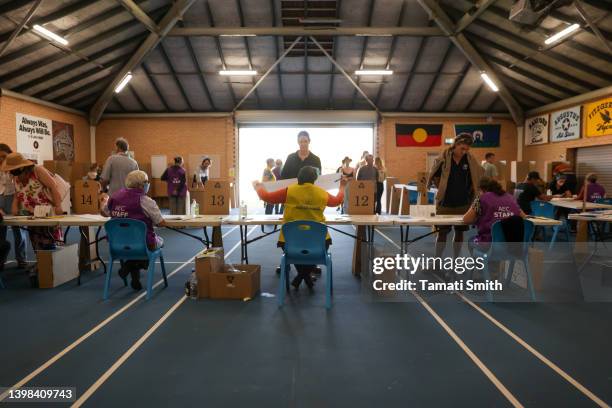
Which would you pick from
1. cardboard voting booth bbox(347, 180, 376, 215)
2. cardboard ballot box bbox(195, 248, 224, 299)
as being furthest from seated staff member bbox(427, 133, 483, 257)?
cardboard ballot box bbox(195, 248, 224, 299)

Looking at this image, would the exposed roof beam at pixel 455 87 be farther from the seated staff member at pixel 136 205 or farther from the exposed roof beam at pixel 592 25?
the seated staff member at pixel 136 205

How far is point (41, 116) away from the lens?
12.1m

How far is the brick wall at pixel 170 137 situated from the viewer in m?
15.4

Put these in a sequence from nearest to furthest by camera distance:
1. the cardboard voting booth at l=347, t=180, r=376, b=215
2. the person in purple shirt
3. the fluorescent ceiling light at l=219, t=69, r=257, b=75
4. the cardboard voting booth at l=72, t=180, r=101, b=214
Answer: the person in purple shirt < the cardboard voting booth at l=347, t=180, r=376, b=215 < the cardboard voting booth at l=72, t=180, r=101, b=214 < the fluorescent ceiling light at l=219, t=69, r=257, b=75

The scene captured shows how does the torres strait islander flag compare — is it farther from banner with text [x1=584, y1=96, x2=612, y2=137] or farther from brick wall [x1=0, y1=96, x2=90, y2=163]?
brick wall [x1=0, y1=96, x2=90, y2=163]

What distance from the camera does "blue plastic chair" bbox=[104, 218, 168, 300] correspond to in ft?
13.9

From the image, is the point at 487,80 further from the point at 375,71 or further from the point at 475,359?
the point at 475,359

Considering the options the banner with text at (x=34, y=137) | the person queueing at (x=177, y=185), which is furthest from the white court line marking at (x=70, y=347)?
the banner with text at (x=34, y=137)

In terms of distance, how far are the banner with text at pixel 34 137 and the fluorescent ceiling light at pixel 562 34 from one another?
42.2 ft

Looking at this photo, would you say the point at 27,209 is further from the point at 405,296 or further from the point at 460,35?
the point at 460,35

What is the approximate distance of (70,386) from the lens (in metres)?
2.54

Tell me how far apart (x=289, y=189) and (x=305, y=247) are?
0.64m

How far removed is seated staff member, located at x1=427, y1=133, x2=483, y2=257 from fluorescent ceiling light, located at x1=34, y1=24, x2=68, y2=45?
8.48 m

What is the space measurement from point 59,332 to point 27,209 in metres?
2.31
